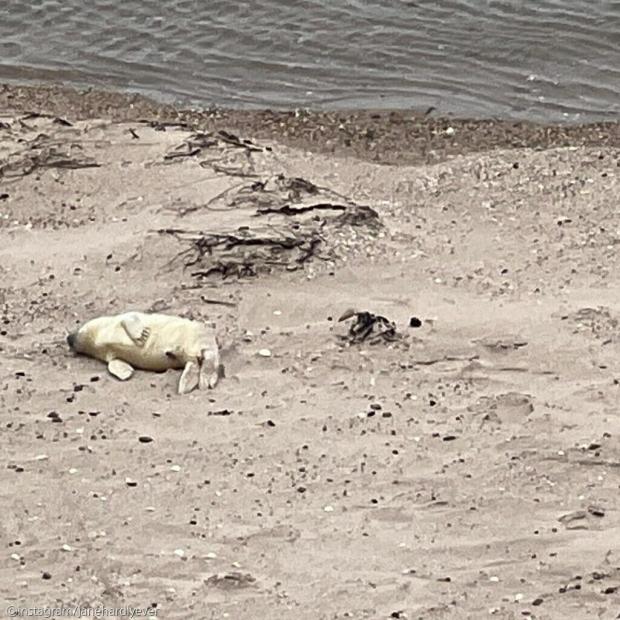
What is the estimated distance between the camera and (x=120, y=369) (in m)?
6.52

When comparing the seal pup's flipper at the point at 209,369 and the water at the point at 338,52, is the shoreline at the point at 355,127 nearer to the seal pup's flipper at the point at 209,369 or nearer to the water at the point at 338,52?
the water at the point at 338,52

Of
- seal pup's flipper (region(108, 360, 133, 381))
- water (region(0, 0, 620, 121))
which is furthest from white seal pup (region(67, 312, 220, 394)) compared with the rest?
water (region(0, 0, 620, 121))

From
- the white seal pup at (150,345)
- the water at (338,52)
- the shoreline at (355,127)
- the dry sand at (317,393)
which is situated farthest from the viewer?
the water at (338,52)

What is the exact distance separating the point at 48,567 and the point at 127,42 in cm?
766

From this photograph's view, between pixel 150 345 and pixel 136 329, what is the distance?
99 millimetres

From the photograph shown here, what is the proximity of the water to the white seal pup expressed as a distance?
454 cm

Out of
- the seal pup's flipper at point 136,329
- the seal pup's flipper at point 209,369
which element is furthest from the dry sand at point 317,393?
the seal pup's flipper at point 136,329

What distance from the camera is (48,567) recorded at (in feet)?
16.5

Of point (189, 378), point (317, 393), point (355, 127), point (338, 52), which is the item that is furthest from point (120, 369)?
point (338, 52)

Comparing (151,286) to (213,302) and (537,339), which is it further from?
(537,339)

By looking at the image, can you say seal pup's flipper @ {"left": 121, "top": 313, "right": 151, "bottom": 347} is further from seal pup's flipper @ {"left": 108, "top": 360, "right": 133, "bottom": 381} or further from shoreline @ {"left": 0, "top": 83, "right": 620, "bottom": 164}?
shoreline @ {"left": 0, "top": 83, "right": 620, "bottom": 164}

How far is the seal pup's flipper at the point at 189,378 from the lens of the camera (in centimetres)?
632

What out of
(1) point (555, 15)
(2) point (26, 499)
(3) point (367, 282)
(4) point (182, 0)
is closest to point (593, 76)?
(1) point (555, 15)

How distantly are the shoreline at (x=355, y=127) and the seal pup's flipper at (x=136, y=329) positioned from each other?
3326 millimetres
